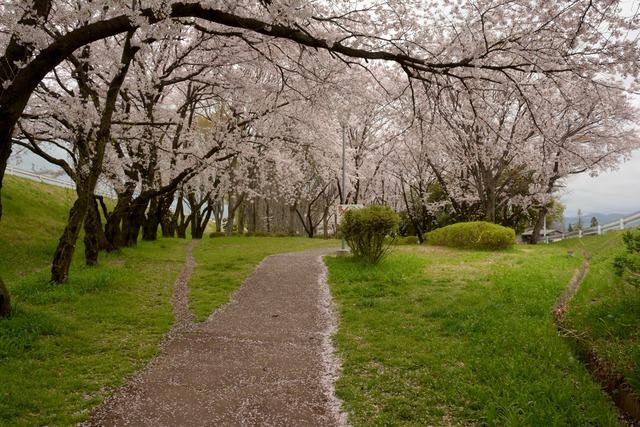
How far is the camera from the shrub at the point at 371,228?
13.3m

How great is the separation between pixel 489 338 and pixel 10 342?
6429 millimetres

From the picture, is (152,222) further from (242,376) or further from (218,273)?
(242,376)

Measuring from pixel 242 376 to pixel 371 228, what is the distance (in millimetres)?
8211

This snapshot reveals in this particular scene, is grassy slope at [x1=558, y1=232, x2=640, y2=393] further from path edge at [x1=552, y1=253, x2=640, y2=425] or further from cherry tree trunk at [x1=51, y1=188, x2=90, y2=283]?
cherry tree trunk at [x1=51, y1=188, x2=90, y2=283]

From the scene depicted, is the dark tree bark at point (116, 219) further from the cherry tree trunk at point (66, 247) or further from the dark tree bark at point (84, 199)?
the cherry tree trunk at point (66, 247)

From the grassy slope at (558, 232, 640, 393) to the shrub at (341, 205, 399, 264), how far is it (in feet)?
18.5

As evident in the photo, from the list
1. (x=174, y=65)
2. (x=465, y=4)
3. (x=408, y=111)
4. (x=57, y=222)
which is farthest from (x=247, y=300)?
(x=57, y=222)

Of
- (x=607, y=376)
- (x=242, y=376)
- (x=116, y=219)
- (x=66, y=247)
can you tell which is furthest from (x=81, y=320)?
(x=116, y=219)

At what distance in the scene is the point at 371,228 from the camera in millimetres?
13344

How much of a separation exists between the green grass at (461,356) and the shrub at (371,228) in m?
2.32

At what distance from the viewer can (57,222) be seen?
20734mm

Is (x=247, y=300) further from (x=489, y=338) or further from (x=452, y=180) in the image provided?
(x=452, y=180)

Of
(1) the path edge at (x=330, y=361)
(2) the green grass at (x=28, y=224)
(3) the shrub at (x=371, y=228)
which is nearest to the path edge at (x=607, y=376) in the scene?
(1) the path edge at (x=330, y=361)

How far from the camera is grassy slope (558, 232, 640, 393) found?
502 cm
